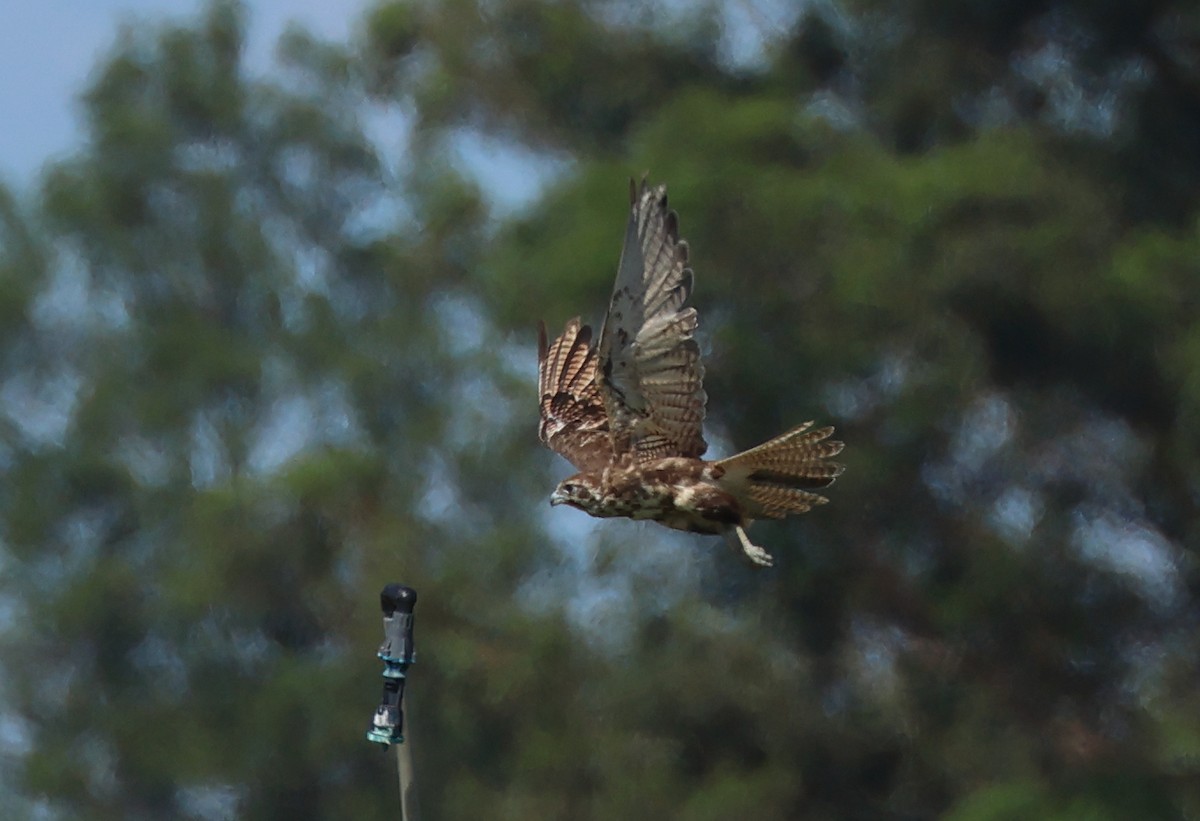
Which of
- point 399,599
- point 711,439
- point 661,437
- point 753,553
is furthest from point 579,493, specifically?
point 711,439

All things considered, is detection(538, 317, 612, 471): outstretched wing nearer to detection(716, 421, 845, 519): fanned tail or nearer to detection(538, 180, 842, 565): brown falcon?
detection(538, 180, 842, 565): brown falcon

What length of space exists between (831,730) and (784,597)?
1.08 meters

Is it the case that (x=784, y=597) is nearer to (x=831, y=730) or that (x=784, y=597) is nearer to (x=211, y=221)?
(x=831, y=730)

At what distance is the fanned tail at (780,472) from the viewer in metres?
8.31

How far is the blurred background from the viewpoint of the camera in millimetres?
16234

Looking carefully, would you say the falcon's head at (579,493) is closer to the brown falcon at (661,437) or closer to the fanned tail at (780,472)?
the brown falcon at (661,437)

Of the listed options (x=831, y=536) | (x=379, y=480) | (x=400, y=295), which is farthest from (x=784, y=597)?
(x=400, y=295)

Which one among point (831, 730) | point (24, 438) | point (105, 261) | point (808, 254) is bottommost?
point (831, 730)

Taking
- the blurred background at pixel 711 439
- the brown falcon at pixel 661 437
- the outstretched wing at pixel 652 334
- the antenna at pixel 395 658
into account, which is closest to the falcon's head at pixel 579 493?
the brown falcon at pixel 661 437

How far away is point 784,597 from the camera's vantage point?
659 inches

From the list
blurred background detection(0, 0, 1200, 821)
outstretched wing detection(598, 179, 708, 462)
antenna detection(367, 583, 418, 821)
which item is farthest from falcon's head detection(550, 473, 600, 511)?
blurred background detection(0, 0, 1200, 821)

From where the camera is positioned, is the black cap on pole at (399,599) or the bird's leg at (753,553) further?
the bird's leg at (753,553)

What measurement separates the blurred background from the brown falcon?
690 centimetres

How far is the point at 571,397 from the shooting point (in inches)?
354
